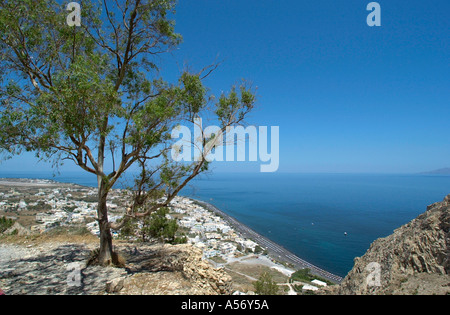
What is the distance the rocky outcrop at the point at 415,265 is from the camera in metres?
4.15

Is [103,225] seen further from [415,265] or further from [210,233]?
[210,233]

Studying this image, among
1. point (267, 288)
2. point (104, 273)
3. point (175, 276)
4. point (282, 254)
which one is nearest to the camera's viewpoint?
point (175, 276)

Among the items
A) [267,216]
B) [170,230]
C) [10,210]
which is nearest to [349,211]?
[267,216]

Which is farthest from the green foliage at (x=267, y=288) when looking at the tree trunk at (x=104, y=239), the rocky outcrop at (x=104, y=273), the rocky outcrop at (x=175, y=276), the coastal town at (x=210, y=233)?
the coastal town at (x=210, y=233)

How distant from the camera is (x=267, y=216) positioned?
6141 cm

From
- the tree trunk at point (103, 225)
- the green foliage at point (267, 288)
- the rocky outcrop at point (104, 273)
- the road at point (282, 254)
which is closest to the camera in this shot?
the rocky outcrop at point (104, 273)

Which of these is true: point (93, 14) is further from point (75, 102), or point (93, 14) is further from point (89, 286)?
point (89, 286)

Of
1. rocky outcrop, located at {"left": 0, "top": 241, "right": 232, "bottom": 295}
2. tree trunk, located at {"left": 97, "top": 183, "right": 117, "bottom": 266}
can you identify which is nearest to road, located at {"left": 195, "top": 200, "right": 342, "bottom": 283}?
rocky outcrop, located at {"left": 0, "top": 241, "right": 232, "bottom": 295}

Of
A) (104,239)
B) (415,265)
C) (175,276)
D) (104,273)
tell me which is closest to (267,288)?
(175,276)

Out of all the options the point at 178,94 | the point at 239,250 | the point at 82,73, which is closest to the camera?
the point at 82,73

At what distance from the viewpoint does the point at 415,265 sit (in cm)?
463

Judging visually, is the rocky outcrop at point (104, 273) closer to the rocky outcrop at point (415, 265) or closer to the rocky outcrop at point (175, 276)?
the rocky outcrop at point (175, 276)

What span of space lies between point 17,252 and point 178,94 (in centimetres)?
741

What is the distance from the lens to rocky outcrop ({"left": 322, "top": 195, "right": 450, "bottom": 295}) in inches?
163
